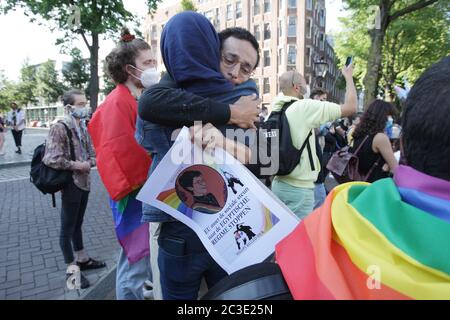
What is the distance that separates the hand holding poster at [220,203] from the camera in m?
1.19

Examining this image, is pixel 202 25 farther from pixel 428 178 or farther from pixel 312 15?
pixel 312 15

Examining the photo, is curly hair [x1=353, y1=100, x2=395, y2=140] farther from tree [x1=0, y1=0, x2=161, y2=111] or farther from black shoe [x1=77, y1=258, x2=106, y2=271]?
tree [x1=0, y1=0, x2=161, y2=111]

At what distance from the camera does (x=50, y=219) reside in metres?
5.51

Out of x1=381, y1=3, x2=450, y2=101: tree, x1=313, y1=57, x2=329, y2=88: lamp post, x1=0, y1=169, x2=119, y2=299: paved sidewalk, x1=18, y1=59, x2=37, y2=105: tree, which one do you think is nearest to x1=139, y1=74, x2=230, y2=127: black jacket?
x1=0, y1=169, x2=119, y2=299: paved sidewalk

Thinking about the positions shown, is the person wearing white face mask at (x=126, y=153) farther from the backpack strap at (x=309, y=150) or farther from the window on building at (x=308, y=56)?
the window on building at (x=308, y=56)

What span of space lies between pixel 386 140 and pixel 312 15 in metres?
39.8

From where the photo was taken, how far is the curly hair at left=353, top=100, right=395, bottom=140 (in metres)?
3.66

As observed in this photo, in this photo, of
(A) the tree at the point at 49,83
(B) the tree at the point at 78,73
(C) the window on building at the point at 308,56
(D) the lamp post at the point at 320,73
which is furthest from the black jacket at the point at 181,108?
(A) the tree at the point at 49,83

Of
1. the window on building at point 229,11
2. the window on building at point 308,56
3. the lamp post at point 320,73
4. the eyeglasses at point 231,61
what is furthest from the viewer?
the window on building at point 229,11

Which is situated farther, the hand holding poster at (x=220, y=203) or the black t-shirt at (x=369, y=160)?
the black t-shirt at (x=369, y=160)

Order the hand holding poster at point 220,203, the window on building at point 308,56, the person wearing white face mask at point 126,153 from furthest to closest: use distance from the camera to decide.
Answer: the window on building at point 308,56
the person wearing white face mask at point 126,153
the hand holding poster at point 220,203

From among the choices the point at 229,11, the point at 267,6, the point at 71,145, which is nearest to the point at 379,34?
the point at 71,145

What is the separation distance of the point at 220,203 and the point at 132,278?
1409mm

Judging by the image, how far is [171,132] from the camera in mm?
1428
